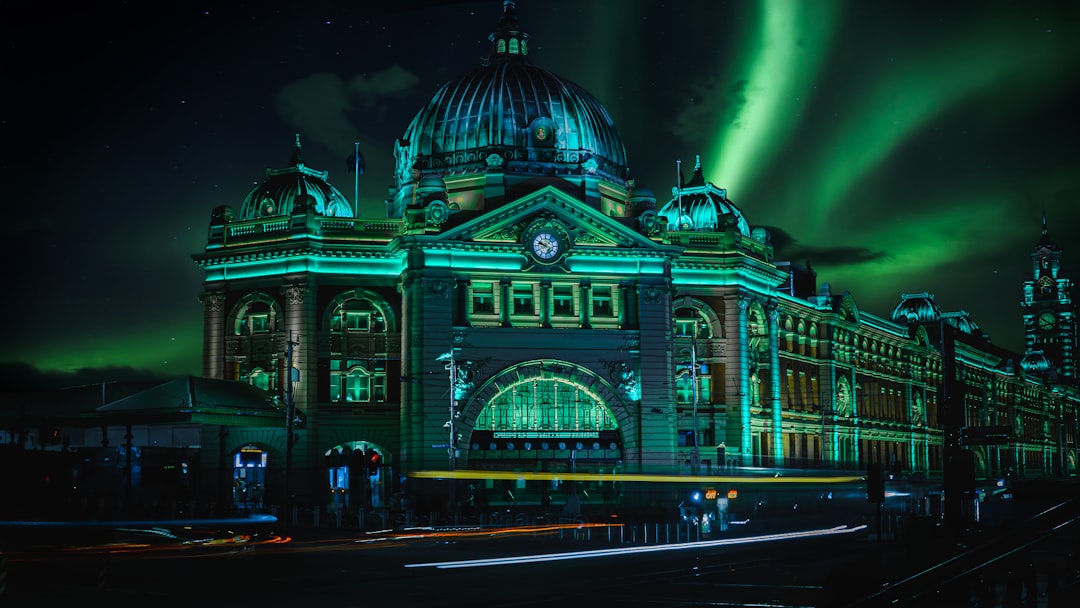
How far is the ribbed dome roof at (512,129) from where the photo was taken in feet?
307

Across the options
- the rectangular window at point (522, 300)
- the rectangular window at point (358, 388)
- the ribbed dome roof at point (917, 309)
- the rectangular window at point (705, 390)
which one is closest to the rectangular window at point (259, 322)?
the rectangular window at point (358, 388)

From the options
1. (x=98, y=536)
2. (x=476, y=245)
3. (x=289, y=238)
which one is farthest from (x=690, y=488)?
(x=98, y=536)

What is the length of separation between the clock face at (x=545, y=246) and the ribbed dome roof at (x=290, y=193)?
55.9 ft

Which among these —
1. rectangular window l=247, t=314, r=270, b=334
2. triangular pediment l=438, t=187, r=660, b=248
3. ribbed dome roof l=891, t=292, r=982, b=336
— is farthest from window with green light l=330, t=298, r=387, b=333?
→ ribbed dome roof l=891, t=292, r=982, b=336

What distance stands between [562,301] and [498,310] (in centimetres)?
444

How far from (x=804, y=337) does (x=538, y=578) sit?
7709 cm

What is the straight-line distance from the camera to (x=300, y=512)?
74812 millimetres

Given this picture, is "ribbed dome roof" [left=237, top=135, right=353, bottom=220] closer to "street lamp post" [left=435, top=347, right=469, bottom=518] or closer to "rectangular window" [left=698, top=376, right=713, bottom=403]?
"street lamp post" [left=435, top=347, right=469, bottom=518]

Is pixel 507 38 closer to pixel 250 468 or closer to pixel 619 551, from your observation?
pixel 250 468

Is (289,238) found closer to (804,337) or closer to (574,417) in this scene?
(574,417)

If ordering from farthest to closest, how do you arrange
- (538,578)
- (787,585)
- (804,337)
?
1. (804,337)
2. (538,578)
3. (787,585)

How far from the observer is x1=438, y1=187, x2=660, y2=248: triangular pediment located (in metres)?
84.6

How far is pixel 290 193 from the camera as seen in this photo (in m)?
95.1

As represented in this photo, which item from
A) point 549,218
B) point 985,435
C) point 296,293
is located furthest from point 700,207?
point 985,435
